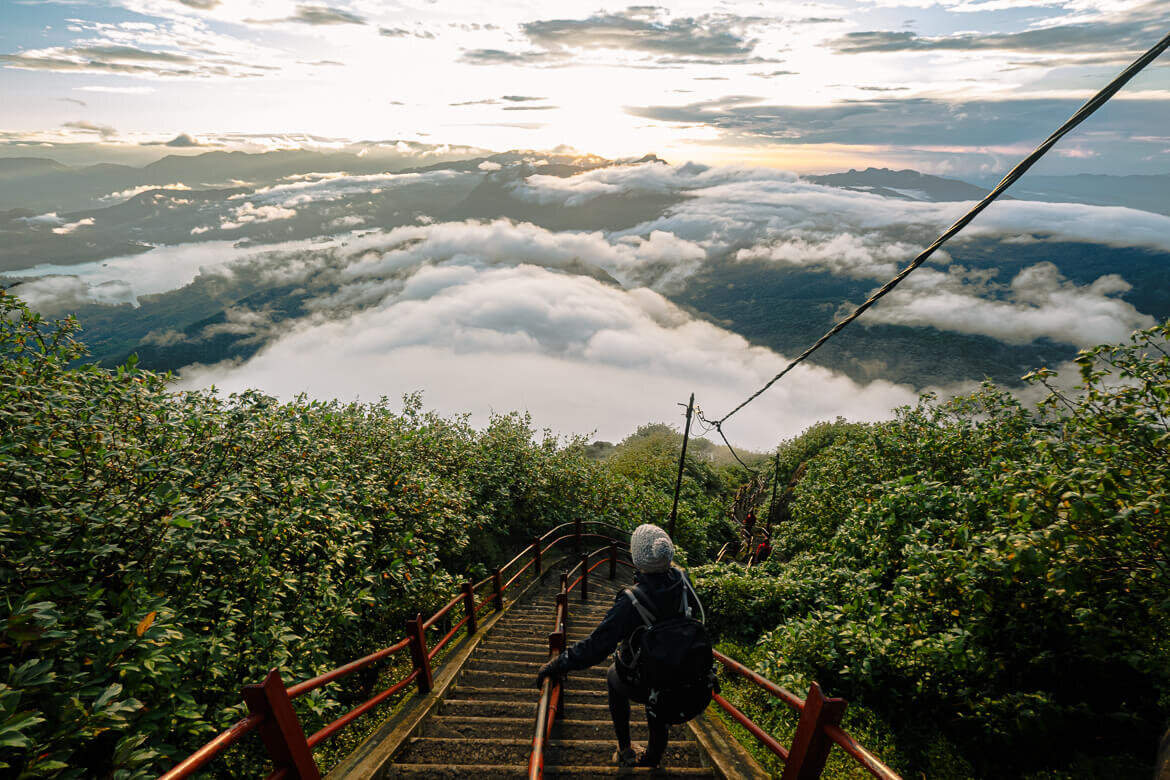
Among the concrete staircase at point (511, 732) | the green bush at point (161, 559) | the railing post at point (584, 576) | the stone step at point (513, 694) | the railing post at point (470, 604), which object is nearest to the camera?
the green bush at point (161, 559)

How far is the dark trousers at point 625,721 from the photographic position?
3609 mm

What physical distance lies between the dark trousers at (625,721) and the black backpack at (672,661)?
0.84ft

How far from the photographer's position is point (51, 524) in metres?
3.51

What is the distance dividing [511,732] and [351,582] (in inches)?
113

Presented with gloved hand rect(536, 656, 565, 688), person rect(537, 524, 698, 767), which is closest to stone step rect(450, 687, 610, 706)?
gloved hand rect(536, 656, 565, 688)

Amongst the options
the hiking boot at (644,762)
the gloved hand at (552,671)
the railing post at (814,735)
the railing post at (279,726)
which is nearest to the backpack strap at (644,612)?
the gloved hand at (552,671)

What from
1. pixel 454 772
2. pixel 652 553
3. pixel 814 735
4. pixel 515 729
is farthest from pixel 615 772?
pixel 652 553

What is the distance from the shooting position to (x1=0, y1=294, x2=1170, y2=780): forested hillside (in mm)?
3344

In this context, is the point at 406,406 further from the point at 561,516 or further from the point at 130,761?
the point at 130,761

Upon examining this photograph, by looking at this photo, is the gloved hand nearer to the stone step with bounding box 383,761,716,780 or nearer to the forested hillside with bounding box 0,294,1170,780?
the stone step with bounding box 383,761,716,780

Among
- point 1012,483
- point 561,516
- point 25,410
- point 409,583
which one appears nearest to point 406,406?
point 561,516

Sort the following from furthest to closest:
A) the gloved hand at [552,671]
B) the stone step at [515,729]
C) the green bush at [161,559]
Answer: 1. the stone step at [515,729]
2. the gloved hand at [552,671]
3. the green bush at [161,559]

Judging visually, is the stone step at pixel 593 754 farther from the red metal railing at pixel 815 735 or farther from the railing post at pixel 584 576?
the railing post at pixel 584 576

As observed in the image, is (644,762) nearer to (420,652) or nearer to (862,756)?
(862,756)
